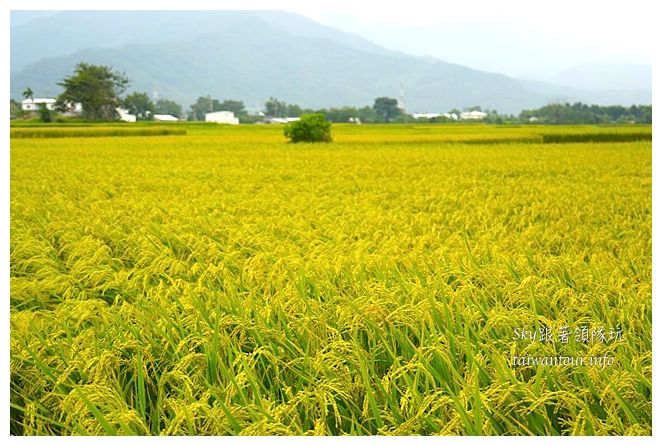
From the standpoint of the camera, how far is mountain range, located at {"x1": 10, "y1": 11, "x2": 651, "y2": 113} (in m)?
4.94

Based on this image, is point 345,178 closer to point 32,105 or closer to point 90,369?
point 32,105

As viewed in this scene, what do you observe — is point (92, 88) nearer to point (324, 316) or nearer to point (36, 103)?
point (36, 103)

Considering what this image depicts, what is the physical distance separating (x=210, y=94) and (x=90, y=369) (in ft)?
23.7

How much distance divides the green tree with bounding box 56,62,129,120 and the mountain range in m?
0.10

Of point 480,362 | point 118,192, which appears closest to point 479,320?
point 480,362

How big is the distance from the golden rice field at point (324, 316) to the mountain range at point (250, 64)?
132 cm

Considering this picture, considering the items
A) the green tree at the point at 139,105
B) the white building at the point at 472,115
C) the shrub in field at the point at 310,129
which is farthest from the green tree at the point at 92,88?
the shrub in field at the point at 310,129

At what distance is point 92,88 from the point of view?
271 inches

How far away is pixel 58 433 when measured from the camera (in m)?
2.72

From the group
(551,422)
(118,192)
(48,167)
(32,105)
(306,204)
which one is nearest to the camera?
(551,422)

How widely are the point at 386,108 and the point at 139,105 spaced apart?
270 inches

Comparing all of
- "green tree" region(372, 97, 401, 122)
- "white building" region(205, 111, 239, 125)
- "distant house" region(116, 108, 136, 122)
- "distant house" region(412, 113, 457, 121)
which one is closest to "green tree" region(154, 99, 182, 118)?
"distant house" region(116, 108, 136, 122)

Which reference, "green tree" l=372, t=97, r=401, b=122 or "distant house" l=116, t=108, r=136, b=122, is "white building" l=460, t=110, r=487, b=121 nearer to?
"green tree" l=372, t=97, r=401, b=122

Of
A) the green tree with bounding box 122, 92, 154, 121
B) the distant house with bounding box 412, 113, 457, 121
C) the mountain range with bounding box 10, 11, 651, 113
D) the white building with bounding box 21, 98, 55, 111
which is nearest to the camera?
the mountain range with bounding box 10, 11, 651, 113
